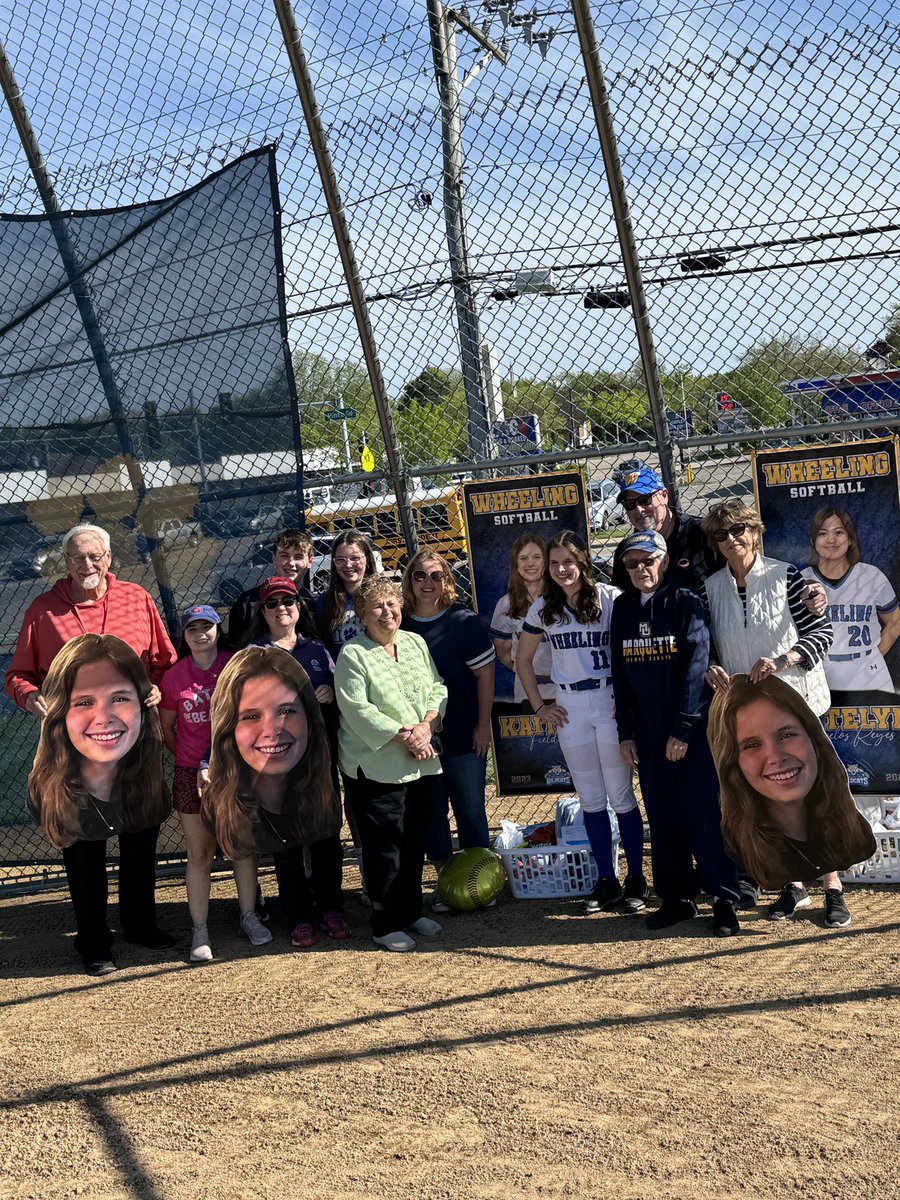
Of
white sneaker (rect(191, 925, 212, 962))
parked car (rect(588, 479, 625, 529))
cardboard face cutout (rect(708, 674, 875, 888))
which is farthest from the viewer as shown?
parked car (rect(588, 479, 625, 529))

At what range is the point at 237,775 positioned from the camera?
5.59 metres

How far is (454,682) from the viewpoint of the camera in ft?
19.4

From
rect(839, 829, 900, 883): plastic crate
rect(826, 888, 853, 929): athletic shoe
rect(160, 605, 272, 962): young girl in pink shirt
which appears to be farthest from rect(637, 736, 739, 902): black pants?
rect(160, 605, 272, 962): young girl in pink shirt

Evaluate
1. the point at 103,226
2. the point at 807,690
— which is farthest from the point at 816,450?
the point at 103,226

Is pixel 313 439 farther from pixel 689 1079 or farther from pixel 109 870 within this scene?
pixel 689 1079

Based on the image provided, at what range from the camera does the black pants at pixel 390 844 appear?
550 centimetres

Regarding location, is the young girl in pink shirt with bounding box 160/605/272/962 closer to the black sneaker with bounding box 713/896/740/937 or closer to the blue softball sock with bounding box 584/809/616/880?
the blue softball sock with bounding box 584/809/616/880

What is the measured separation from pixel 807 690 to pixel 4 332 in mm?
4600

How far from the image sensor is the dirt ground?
3.46 m

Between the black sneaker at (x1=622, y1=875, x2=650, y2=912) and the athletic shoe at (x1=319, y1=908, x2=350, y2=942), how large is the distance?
134 centimetres

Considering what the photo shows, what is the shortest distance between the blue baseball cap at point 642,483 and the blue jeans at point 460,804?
156 centimetres

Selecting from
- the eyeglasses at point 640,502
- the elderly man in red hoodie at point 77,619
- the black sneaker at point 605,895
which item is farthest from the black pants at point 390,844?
the eyeglasses at point 640,502

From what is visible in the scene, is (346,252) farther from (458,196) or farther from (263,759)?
(263,759)

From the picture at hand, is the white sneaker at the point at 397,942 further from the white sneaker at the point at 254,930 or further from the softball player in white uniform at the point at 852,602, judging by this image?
the softball player in white uniform at the point at 852,602
